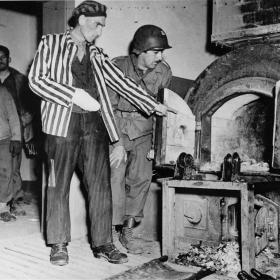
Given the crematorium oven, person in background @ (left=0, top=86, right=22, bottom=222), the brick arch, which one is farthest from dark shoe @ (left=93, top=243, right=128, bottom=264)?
person in background @ (left=0, top=86, right=22, bottom=222)

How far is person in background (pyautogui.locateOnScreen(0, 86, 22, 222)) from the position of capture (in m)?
5.24

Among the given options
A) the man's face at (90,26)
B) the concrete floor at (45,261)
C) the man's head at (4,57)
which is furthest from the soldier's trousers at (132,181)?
the man's head at (4,57)

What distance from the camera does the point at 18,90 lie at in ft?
22.2

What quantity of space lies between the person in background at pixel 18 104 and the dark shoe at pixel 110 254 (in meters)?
2.38

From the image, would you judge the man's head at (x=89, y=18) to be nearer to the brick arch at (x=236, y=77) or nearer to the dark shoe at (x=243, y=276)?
the brick arch at (x=236, y=77)

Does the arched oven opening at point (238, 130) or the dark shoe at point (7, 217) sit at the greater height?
the arched oven opening at point (238, 130)

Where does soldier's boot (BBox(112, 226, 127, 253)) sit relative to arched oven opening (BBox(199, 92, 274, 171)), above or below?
below

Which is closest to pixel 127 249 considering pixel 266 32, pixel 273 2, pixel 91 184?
pixel 91 184

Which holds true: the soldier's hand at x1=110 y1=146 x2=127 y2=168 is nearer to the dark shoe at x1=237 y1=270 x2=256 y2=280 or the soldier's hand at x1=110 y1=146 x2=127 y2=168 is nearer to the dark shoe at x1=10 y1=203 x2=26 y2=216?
the dark shoe at x1=237 y1=270 x2=256 y2=280

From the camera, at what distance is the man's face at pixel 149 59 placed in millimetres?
3959

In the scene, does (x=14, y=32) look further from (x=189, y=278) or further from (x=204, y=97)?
(x=189, y=278)

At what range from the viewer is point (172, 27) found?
5555 mm

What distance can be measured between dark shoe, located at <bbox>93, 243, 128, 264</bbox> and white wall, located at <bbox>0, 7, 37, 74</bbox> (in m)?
5.13

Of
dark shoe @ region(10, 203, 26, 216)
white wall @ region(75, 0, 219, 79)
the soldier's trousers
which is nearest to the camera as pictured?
the soldier's trousers
